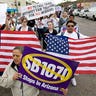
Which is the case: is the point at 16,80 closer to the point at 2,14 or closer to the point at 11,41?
the point at 11,41

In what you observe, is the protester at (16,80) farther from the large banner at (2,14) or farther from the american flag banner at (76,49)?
the large banner at (2,14)

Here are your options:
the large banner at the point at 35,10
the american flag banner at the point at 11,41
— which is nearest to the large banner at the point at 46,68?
the american flag banner at the point at 11,41

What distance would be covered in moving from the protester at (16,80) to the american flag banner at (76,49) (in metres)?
2.35

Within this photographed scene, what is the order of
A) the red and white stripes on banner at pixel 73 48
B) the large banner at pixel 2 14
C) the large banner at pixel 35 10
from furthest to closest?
1. the large banner at pixel 35 10
2. the large banner at pixel 2 14
3. the red and white stripes on banner at pixel 73 48

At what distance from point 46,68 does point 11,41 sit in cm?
313

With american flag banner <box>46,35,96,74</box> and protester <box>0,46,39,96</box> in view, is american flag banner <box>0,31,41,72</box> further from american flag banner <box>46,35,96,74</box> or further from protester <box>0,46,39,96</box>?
protester <box>0,46,39,96</box>

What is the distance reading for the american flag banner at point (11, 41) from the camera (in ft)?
23.4

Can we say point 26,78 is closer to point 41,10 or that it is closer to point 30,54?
point 30,54

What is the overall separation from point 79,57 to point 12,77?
2.80 m

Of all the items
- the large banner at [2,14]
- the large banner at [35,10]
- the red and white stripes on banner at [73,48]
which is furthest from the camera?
the large banner at [35,10]

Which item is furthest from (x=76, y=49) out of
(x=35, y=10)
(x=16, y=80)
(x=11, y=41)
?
(x=35, y=10)

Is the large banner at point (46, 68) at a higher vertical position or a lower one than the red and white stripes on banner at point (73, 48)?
higher

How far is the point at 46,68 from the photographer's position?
13.8 feet

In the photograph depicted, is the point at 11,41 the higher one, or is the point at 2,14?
the point at 2,14
